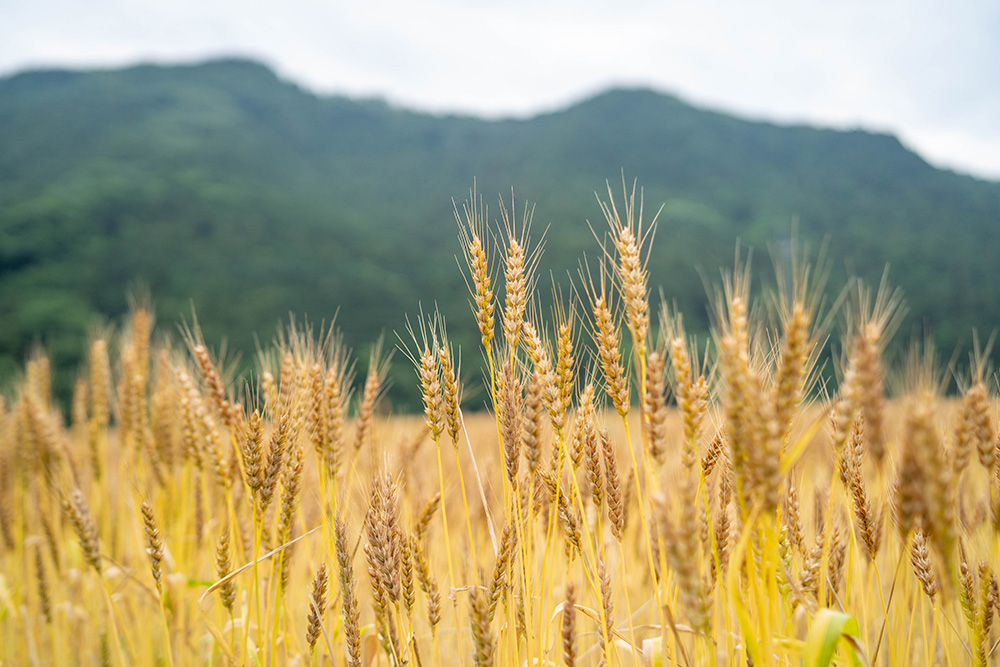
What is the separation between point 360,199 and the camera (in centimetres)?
6297

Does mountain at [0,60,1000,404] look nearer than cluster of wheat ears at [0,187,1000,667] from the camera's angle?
No

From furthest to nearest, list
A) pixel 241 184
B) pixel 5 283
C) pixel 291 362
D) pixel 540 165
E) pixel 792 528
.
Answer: pixel 540 165 < pixel 241 184 < pixel 5 283 < pixel 291 362 < pixel 792 528

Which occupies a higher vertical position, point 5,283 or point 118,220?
point 118,220

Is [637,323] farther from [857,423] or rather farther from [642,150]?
[642,150]

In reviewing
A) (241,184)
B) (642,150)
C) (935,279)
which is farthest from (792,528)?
(642,150)

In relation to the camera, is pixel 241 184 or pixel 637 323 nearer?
pixel 637 323

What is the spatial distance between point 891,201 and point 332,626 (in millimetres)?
70264

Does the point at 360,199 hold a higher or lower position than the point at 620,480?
higher

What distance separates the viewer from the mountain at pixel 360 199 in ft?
122

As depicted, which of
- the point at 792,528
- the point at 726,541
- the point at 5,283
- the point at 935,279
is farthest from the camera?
the point at 935,279

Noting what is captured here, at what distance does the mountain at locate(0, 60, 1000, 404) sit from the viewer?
37.2 m

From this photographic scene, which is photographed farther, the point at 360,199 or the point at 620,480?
the point at 360,199

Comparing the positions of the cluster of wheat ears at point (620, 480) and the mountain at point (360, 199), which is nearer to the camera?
the cluster of wheat ears at point (620, 480)

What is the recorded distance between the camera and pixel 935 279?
41.7 m
